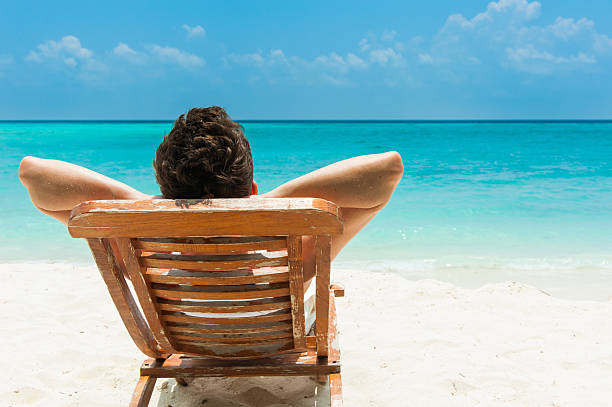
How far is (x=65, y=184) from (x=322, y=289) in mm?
1020

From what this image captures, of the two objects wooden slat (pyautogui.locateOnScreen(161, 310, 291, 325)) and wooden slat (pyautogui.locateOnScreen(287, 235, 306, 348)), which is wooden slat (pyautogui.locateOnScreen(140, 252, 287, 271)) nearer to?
wooden slat (pyautogui.locateOnScreen(287, 235, 306, 348))

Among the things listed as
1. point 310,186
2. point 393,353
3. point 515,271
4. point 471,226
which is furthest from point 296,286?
point 471,226

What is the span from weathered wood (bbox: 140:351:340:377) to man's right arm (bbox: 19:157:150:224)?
2.25ft

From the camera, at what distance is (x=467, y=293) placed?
384 centimetres

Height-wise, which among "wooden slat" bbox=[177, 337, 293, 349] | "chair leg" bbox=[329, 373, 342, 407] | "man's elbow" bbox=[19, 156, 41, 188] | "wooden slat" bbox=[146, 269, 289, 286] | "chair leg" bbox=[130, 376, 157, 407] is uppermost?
"man's elbow" bbox=[19, 156, 41, 188]

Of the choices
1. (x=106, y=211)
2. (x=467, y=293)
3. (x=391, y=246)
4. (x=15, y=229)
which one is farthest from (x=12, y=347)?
(x=15, y=229)

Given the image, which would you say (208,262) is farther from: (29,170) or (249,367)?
(29,170)

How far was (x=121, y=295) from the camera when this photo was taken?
158cm

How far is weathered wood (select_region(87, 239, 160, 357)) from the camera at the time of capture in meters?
1.43

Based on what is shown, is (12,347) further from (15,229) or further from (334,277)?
(15,229)

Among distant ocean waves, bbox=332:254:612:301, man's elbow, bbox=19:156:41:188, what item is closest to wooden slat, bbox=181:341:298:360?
man's elbow, bbox=19:156:41:188

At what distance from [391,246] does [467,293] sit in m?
2.49

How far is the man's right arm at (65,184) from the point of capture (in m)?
1.74

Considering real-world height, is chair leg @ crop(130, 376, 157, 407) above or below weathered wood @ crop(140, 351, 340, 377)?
below
